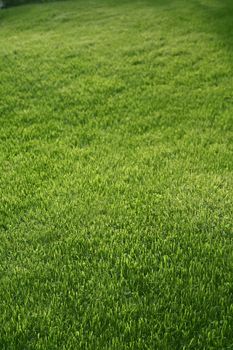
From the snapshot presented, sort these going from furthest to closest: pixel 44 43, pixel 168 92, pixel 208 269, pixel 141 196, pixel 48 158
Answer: pixel 44 43, pixel 168 92, pixel 48 158, pixel 141 196, pixel 208 269

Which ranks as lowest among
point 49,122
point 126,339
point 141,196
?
point 126,339

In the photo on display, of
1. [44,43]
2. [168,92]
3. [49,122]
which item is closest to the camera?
[49,122]

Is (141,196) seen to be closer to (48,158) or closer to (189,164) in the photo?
(189,164)

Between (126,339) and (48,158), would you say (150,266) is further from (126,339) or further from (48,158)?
(48,158)

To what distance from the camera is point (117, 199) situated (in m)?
3.46

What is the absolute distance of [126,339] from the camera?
91.5 inches

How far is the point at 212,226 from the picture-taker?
3.14m

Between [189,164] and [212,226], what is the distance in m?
0.96

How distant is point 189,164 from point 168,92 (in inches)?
80.8

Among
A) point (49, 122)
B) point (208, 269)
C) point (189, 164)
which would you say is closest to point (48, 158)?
point (49, 122)

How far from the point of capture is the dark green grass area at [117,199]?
7.98 feet

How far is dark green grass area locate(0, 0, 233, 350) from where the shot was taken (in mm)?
2432

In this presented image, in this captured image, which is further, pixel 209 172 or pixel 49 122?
pixel 49 122

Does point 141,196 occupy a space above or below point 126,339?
above
